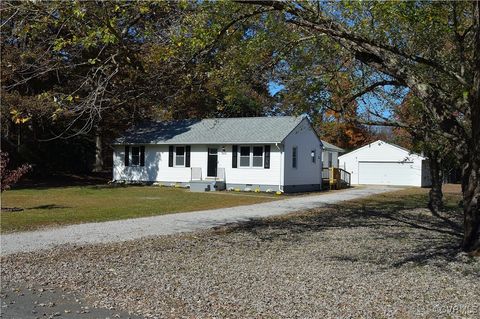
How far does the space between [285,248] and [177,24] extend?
495cm

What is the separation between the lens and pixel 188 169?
32.2 m

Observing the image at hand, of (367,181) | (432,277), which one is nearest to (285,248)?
(432,277)

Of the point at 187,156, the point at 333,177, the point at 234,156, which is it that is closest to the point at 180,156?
the point at 187,156

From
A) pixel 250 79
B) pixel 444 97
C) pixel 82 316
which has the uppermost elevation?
pixel 250 79

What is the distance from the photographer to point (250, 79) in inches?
500

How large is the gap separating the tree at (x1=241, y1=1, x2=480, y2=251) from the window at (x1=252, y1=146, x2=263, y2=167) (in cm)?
1854

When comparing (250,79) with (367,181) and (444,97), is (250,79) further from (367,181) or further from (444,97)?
(367,181)

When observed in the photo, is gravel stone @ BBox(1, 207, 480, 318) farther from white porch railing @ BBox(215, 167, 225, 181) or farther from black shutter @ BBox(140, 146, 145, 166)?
black shutter @ BBox(140, 146, 145, 166)

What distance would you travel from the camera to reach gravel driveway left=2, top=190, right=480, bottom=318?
6.20m

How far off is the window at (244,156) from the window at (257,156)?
0.38 metres

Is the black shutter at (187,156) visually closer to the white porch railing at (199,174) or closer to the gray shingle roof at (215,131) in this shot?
the gray shingle roof at (215,131)

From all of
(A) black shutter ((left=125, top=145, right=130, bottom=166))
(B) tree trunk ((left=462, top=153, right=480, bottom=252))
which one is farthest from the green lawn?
(A) black shutter ((left=125, top=145, right=130, bottom=166))

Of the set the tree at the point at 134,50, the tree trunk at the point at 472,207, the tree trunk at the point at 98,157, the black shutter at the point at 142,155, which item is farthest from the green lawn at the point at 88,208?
the tree trunk at the point at 98,157

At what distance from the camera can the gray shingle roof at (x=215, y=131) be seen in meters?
29.8
